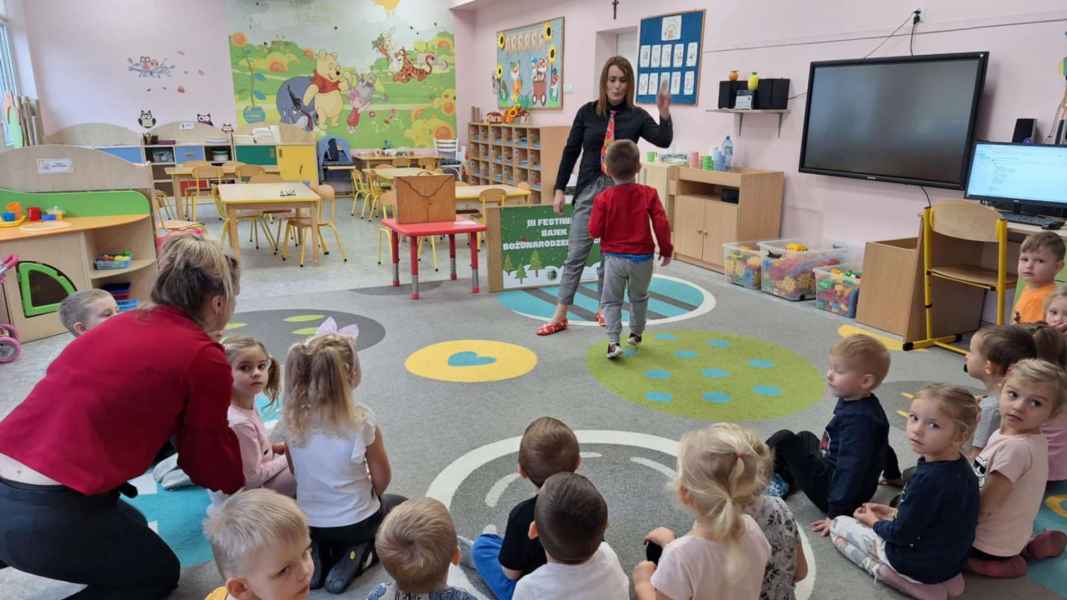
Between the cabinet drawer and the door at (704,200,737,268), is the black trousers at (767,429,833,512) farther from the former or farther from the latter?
the cabinet drawer

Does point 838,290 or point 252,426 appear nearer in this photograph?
point 252,426

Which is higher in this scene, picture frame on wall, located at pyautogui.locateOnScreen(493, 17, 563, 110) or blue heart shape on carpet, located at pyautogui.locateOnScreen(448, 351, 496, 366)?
picture frame on wall, located at pyautogui.locateOnScreen(493, 17, 563, 110)

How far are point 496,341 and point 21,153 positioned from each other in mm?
3514

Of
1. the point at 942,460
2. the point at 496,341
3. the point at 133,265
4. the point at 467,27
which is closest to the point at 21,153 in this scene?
the point at 133,265

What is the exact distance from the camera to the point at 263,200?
19.8ft

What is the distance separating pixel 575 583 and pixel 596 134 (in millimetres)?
3291

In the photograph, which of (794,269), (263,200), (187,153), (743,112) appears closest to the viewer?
(794,269)

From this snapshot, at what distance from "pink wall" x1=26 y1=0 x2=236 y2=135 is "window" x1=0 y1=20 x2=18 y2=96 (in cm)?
49

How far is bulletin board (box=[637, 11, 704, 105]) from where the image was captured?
677 cm

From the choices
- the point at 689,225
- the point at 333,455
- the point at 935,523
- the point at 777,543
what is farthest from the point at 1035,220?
the point at 333,455

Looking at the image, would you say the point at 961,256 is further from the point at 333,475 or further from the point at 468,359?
the point at 333,475

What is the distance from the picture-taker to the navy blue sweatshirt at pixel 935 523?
187 cm

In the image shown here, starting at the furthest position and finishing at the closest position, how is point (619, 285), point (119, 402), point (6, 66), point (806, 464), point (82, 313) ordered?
point (6, 66) < point (619, 285) < point (82, 313) < point (806, 464) < point (119, 402)

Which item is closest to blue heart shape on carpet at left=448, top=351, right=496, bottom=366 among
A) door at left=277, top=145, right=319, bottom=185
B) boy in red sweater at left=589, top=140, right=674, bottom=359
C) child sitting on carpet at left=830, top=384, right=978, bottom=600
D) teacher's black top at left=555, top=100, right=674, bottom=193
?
boy in red sweater at left=589, top=140, right=674, bottom=359
